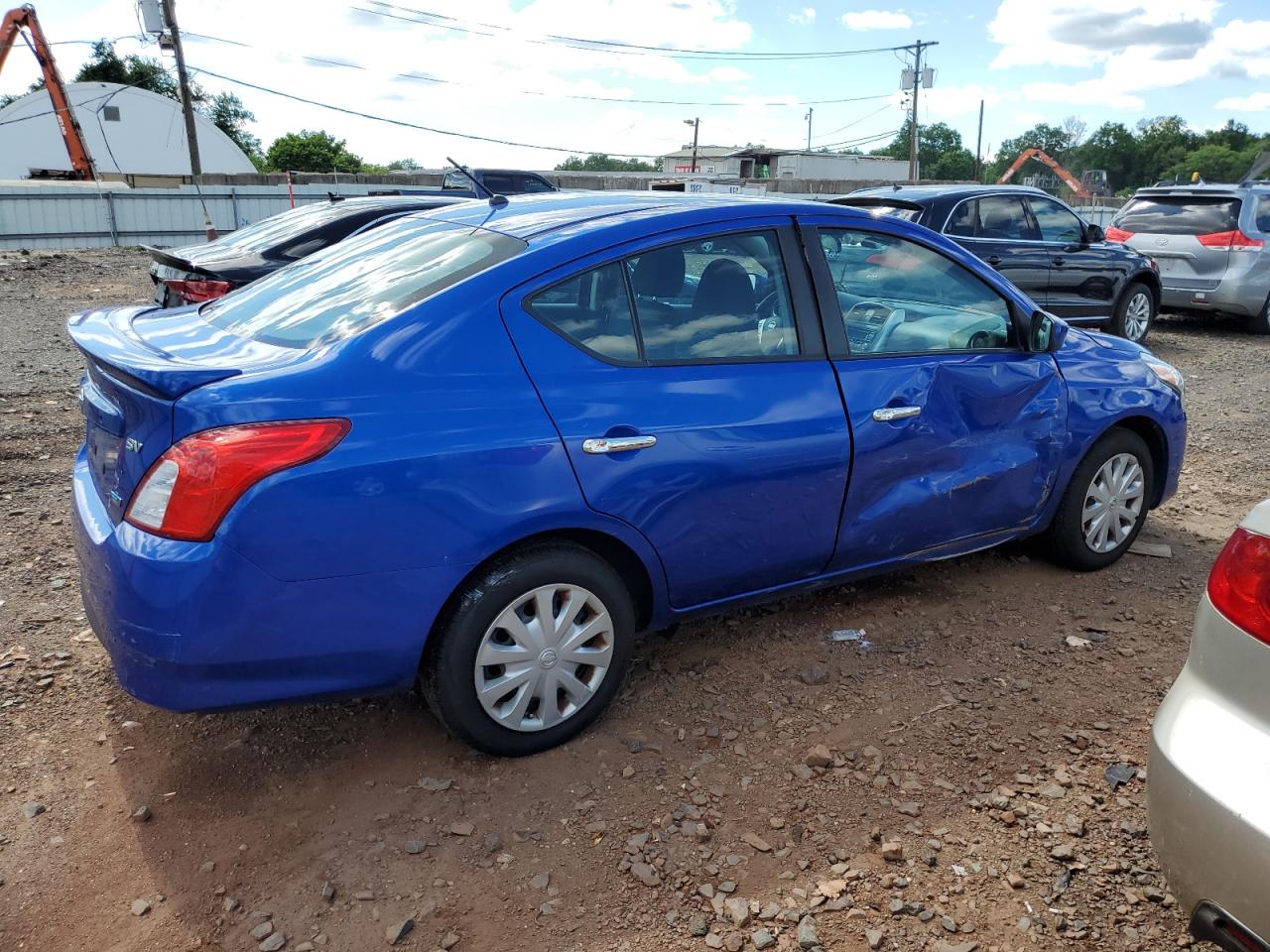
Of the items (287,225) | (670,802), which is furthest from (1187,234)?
(670,802)

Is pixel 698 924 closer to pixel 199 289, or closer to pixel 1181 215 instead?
pixel 199 289

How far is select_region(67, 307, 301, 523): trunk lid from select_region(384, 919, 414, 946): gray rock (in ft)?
4.22

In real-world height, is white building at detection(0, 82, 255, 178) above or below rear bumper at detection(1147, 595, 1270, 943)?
above

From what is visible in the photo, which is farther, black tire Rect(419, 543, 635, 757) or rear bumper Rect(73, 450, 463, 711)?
black tire Rect(419, 543, 635, 757)

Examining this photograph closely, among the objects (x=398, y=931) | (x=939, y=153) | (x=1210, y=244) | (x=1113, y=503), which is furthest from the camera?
(x=939, y=153)

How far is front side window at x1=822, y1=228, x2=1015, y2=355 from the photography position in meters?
3.66

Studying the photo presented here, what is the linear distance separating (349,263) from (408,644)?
1476 millimetres

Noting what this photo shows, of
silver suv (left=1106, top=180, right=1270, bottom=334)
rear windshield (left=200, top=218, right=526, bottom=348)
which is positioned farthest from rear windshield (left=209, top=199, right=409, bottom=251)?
silver suv (left=1106, top=180, right=1270, bottom=334)

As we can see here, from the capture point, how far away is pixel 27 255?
18.4m

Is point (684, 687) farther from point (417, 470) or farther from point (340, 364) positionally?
point (340, 364)

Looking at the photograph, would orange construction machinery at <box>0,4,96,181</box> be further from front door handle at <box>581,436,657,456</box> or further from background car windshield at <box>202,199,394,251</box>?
front door handle at <box>581,436,657,456</box>

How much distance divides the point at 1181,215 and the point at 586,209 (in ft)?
36.1

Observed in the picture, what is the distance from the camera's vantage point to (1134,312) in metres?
10.8

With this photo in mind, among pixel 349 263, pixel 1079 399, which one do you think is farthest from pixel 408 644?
pixel 1079 399
